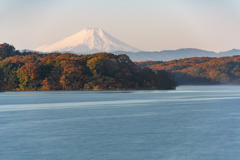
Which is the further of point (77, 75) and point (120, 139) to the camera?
point (77, 75)

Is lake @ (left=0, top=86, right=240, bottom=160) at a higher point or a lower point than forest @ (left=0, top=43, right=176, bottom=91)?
lower

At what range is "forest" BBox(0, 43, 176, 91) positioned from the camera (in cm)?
11156

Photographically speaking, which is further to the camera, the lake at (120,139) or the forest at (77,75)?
the forest at (77,75)

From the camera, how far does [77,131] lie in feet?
73.7

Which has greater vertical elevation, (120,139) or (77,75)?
(77,75)

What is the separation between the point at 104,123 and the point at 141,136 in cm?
659

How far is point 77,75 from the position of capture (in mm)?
112562

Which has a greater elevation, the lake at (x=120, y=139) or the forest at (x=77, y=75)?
the forest at (x=77, y=75)

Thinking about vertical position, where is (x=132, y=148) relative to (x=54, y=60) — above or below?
below

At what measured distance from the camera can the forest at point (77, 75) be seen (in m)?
112

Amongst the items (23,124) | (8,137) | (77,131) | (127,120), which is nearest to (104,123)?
(127,120)

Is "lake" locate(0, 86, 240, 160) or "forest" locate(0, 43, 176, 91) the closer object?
"lake" locate(0, 86, 240, 160)

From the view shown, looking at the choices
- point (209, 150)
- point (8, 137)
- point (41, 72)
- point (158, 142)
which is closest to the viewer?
point (209, 150)

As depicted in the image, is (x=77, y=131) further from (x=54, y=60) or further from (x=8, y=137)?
(x=54, y=60)
